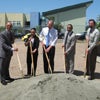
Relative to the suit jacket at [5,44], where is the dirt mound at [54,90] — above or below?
below

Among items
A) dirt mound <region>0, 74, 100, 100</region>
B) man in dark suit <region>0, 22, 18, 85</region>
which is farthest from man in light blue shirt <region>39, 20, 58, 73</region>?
dirt mound <region>0, 74, 100, 100</region>

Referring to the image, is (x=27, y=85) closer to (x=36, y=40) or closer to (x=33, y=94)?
(x=33, y=94)

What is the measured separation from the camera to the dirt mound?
25.2 ft

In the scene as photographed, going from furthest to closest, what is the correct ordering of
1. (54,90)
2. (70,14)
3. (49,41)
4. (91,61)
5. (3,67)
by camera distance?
(70,14)
(49,41)
(91,61)
(3,67)
(54,90)

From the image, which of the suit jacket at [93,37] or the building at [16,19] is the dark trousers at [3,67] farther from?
the building at [16,19]

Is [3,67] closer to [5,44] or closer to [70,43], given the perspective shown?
[5,44]

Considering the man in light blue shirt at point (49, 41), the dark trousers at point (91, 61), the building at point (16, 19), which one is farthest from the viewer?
the building at point (16, 19)

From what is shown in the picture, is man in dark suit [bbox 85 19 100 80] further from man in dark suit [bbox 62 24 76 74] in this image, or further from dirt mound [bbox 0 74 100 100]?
dirt mound [bbox 0 74 100 100]

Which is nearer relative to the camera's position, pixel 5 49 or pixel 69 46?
pixel 5 49

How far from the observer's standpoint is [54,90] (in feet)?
25.6

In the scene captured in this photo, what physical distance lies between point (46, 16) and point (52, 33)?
53.2m

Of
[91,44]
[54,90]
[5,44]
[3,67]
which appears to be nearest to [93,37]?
[91,44]

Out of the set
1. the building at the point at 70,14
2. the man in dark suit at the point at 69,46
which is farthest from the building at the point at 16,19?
the man in dark suit at the point at 69,46

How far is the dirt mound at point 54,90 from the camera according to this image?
768 centimetres
